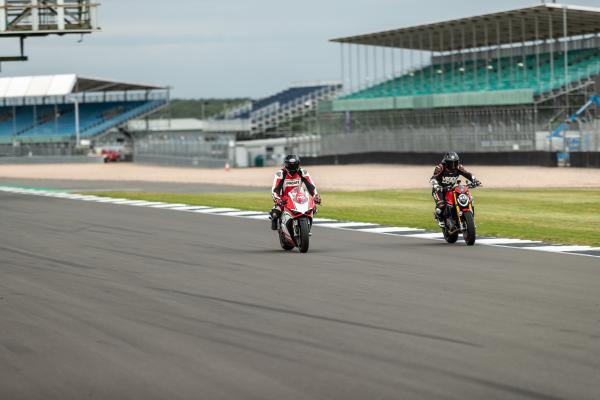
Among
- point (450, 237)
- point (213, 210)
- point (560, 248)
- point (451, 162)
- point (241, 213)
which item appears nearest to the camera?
point (560, 248)

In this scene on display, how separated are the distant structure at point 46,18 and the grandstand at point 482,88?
2087cm

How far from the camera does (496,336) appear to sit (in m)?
8.37

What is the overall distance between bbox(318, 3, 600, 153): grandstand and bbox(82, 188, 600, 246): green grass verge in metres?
14.9

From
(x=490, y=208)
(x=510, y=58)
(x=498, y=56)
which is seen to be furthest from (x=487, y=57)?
(x=490, y=208)

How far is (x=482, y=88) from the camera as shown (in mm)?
56969

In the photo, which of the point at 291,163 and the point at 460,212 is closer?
the point at 291,163

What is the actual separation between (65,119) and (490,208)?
267 ft

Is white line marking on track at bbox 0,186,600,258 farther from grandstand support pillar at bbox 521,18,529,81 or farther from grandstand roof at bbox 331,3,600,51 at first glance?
grandstand support pillar at bbox 521,18,529,81

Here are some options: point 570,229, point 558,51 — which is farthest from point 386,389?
point 558,51

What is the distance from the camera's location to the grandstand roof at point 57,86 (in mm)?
98125

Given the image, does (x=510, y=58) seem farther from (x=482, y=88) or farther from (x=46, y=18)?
(x=46, y=18)

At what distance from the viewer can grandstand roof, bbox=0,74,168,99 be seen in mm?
98125

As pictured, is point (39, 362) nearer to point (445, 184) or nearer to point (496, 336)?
point (496, 336)

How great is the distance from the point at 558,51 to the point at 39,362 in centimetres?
5636
